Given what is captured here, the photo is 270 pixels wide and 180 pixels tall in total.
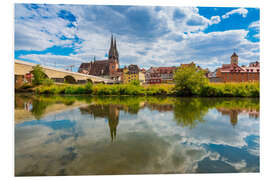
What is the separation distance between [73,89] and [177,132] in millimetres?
13635

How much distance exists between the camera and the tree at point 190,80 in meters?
10.2

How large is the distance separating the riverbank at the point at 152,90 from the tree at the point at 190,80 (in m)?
0.44

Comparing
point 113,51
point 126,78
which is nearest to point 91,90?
point 126,78

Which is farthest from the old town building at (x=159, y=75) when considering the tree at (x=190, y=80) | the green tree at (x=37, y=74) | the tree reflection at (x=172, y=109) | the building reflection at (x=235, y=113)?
the building reflection at (x=235, y=113)

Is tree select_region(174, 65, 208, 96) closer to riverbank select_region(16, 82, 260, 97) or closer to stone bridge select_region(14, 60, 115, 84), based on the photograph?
riverbank select_region(16, 82, 260, 97)

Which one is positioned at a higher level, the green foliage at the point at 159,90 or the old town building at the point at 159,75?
the old town building at the point at 159,75

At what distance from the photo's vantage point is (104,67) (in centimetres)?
4606

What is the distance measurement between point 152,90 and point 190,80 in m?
3.64

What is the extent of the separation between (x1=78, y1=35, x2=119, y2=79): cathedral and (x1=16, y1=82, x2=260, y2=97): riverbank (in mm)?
30292

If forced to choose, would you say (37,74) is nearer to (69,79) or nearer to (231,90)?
(69,79)

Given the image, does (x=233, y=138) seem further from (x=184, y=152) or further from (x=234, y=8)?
(x=234, y=8)

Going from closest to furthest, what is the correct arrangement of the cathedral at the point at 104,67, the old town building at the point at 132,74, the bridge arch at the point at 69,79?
the bridge arch at the point at 69,79
the old town building at the point at 132,74
the cathedral at the point at 104,67

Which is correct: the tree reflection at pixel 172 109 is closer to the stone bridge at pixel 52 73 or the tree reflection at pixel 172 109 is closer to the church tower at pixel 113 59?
the stone bridge at pixel 52 73
